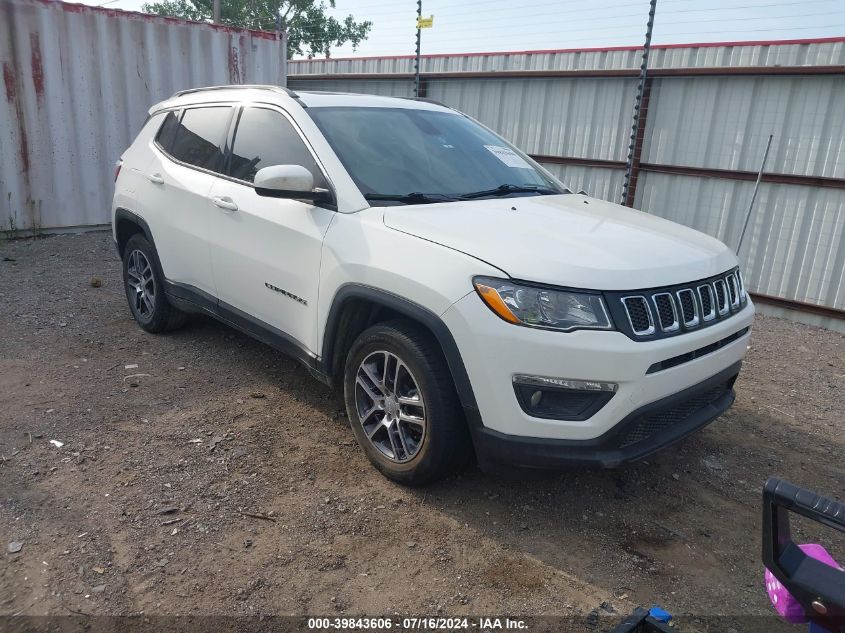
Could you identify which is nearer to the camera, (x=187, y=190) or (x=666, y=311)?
(x=666, y=311)

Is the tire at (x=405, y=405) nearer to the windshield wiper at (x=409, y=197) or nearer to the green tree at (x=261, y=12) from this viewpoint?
the windshield wiper at (x=409, y=197)

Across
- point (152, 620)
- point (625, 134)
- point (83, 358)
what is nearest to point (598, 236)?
point (152, 620)

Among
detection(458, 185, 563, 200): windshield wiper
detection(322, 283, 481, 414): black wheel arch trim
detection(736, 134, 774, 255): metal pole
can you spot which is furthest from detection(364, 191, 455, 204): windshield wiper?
detection(736, 134, 774, 255): metal pole

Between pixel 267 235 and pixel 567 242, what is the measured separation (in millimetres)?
1691

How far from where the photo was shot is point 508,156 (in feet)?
13.8

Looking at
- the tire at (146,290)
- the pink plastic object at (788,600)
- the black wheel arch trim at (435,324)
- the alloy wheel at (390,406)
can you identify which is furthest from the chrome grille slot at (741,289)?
the tire at (146,290)

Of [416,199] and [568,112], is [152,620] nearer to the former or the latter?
[416,199]

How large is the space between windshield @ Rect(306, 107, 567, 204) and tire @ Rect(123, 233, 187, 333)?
203 centimetres

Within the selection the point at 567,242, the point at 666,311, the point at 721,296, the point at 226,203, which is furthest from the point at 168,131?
the point at 721,296

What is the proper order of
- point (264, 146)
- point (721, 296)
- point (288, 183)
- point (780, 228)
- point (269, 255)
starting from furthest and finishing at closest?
point (780, 228) → point (264, 146) → point (269, 255) → point (288, 183) → point (721, 296)

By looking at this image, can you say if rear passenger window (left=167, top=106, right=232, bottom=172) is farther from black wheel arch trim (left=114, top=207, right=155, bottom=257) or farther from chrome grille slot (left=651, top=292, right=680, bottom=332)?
chrome grille slot (left=651, top=292, right=680, bottom=332)

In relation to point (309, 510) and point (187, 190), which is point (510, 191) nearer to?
point (309, 510)

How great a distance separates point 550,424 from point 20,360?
3.87 m

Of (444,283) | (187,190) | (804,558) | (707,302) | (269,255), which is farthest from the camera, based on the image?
(187,190)
